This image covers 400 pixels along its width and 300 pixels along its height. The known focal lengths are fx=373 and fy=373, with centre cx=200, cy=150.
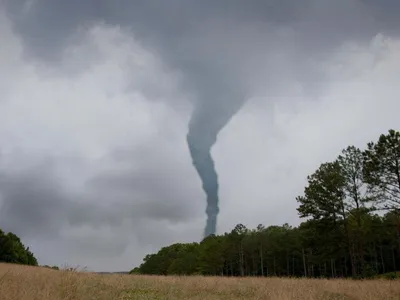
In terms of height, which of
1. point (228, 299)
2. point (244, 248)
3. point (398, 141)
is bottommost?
point (228, 299)

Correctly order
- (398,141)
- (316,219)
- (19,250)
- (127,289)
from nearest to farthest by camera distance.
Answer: (127,289), (398,141), (316,219), (19,250)

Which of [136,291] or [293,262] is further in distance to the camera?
[293,262]

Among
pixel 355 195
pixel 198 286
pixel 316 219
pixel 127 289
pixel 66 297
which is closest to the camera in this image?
pixel 66 297

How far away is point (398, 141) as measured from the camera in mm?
29531

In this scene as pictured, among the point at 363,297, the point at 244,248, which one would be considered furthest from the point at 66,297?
the point at 244,248

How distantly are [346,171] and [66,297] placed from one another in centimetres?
3154

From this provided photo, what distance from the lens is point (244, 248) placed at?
7706 cm

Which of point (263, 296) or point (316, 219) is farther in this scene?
point (316, 219)

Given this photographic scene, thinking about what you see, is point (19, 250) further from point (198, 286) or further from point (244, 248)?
point (198, 286)

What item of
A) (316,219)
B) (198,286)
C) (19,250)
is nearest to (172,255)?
(19,250)

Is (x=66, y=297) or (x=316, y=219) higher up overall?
(x=316, y=219)

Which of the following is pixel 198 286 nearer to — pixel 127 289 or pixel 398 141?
pixel 127 289

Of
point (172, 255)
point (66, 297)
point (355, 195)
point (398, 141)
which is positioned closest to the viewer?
point (66, 297)

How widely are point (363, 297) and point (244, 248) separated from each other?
6750 cm
